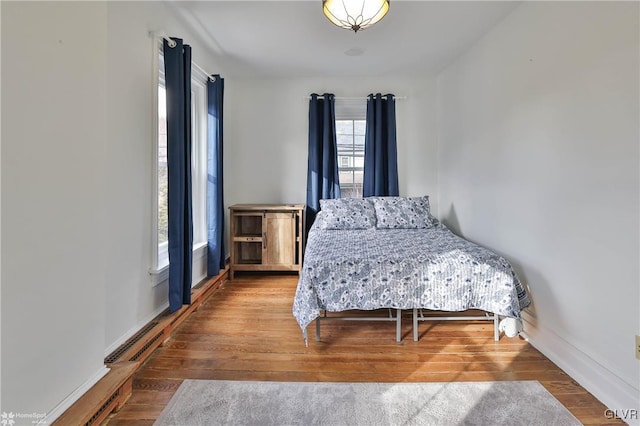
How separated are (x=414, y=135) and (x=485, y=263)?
2323 mm

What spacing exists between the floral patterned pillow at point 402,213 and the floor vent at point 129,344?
2.19m

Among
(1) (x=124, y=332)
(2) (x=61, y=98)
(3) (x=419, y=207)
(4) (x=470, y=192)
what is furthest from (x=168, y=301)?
(4) (x=470, y=192)

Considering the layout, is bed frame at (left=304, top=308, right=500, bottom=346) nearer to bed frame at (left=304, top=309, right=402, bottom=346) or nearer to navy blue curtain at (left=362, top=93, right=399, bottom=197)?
bed frame at (left=304, top=309, right=402, bottom=346)

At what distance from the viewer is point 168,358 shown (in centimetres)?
185

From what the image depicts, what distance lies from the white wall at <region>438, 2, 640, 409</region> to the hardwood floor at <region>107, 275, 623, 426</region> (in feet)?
0.65

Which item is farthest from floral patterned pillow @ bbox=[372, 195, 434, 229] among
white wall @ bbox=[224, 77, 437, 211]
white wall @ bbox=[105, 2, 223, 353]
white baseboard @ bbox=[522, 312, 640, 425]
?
white wall @ bbox=[105, 2, 223, 353]

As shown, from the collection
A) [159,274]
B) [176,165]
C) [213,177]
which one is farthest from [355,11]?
[159,274]

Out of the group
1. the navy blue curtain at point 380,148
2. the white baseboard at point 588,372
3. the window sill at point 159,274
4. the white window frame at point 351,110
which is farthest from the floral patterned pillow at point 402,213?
the window sill at point 159,274

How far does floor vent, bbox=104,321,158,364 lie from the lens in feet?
5.22

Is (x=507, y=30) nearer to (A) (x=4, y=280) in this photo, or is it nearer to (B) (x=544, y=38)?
(B) (x=544, y=38)

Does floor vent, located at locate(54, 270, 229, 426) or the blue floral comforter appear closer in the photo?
floor vent, located at locate(54, 270, 229, 426)

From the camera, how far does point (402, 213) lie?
10.5ft

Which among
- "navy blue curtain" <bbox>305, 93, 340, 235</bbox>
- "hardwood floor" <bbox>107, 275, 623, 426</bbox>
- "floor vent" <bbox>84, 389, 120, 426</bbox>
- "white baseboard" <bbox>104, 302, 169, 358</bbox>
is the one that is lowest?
"hardwood floor" <bbox>107, 275, 623, 426</bbox>

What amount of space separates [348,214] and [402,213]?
22.7 inches
